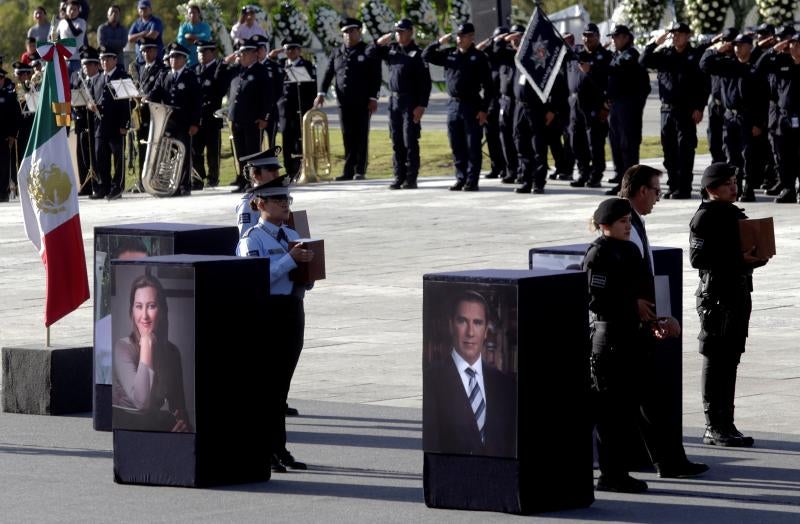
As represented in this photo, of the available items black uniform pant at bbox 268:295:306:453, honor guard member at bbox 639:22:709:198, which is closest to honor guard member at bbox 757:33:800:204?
honor guard member at bbox 639:22:709:198

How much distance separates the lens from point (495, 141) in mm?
27609

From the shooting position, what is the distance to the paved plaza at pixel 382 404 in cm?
898

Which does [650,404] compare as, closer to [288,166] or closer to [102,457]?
[102,457]

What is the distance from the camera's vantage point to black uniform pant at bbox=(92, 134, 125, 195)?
27.5m

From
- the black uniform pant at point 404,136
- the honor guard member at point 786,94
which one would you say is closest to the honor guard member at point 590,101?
the black uniform pant at point 404,136

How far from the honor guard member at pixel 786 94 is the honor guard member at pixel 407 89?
16.8ft

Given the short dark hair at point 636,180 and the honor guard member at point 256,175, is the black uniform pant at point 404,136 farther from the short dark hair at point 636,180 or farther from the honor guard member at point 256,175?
the short dark hair at point 636,180

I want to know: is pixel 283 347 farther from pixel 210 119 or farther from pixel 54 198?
pixel 210 119

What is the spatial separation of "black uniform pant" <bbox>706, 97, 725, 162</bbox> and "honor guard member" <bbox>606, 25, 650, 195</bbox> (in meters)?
0.85

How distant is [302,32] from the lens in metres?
42.6

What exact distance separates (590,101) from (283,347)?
15.3m

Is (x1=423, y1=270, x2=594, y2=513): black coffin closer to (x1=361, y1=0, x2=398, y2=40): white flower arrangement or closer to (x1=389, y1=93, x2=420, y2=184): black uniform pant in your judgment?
(x1=389, y1=93, x2=420, y2=184): black uniform pant

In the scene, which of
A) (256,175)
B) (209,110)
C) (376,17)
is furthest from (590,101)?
(376,17)

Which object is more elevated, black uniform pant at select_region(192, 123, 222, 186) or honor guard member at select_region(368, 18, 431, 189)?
honor guard member at select_region(368, 18, 431, 189)
